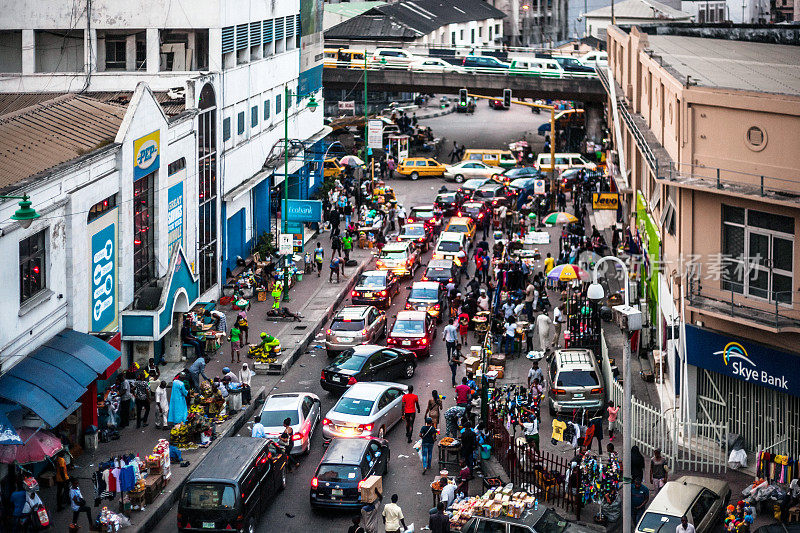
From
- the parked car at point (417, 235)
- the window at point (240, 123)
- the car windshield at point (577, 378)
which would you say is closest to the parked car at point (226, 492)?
the car windshield at point (577, 378)

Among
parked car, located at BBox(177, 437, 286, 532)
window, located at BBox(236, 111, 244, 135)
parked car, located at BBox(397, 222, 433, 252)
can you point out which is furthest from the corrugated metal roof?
parked car, located at BBox(397, 222, 433, 252)

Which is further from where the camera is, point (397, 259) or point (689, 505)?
point (397, 259)

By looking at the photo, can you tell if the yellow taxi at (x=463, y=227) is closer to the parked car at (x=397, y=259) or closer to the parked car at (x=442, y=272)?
the parked car at (x=397, y=259)

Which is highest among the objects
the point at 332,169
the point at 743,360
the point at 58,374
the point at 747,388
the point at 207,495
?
the point at 332,169

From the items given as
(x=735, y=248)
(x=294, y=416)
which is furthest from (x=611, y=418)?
(x=294, y=416)

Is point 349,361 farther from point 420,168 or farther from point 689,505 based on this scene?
point 420,168

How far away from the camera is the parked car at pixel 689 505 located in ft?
82.3

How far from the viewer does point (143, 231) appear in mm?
38438

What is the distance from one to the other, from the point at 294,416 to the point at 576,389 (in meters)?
8.41

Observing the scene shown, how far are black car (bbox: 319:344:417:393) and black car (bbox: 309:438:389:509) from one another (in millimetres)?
7048

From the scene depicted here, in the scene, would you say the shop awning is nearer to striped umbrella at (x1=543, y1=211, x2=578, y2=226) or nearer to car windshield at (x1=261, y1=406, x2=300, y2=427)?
car windshield at (x1=261, y1=406, x2=300, y2=427)

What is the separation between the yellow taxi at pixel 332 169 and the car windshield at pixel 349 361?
33.2 meters

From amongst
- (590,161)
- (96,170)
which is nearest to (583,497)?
(96,170)

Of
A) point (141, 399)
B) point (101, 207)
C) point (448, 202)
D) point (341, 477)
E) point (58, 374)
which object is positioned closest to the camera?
point (341, 477)
